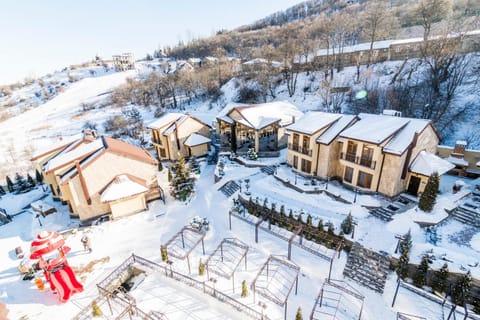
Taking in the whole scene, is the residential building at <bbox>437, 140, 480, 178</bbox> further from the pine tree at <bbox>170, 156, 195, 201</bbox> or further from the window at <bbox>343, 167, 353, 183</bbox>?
the pine tree at <bbox>170, 156, 195, 201</bbox>

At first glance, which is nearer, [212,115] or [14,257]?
[14,257]

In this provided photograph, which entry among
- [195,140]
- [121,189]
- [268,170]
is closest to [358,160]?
[268,170]

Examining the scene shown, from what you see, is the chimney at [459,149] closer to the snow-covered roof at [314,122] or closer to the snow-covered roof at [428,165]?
the snow-covered roof at [428,165]

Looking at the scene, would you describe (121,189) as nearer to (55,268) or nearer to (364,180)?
(55,268)

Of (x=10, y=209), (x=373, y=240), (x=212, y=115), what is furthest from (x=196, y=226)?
(x=212, y=115)

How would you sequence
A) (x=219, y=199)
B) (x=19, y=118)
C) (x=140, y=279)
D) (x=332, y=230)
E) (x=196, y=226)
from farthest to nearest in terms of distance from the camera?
(x=19, y=118) → (x=219, y=199) → (x=196, y=226) → (x=332, y=230) → (x=140, y=279)

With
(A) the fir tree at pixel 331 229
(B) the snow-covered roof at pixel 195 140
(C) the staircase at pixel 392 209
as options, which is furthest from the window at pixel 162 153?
(C) the staircase at pixel 392 209

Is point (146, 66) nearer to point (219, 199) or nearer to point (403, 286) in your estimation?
point (219, 199)
